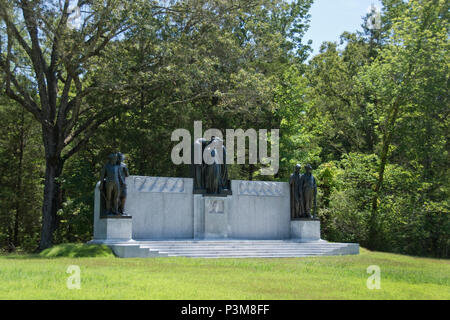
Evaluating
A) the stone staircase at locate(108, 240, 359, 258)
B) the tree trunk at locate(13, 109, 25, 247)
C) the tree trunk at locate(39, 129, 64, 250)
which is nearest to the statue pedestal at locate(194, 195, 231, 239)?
the stone staircase at locate(108, 240, 359, 258)

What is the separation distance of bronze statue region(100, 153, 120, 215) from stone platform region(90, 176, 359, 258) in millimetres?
402

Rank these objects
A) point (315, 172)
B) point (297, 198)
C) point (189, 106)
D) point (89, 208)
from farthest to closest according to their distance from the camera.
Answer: point (315, 172), point (189, 106), point (89, 208), point (297, 198)

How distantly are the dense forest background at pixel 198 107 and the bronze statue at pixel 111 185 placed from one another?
464 centimetres

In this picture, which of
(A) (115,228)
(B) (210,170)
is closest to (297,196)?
(B) (210,170)

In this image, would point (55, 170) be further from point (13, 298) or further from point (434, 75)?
point (434, 75)

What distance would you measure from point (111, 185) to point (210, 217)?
4.26 metres

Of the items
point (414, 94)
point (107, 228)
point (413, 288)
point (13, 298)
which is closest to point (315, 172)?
point (414, 94)

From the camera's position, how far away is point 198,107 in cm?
2742

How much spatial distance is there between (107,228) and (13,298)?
29.2 ft

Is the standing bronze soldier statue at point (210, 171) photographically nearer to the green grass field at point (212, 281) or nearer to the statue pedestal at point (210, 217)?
the statue pedestal at point (210, 217)

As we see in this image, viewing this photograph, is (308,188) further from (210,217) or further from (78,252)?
(78,252)

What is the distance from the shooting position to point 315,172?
1105 inches

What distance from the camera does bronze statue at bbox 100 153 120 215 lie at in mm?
16125

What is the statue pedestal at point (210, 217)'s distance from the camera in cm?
1880
